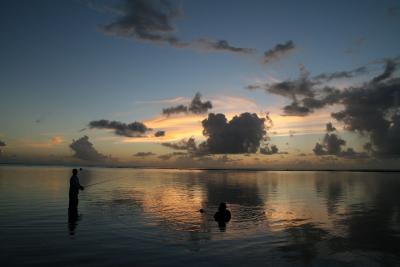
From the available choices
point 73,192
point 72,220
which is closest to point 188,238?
point 72,220

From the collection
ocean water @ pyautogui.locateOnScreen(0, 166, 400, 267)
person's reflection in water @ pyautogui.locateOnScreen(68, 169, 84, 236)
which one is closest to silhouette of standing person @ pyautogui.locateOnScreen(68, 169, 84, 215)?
person's reflection in water @ pyautogui.locateOnScreen(68, 169, 84, 236)

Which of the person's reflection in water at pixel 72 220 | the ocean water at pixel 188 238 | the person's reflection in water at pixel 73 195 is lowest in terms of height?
the ocean water at pixel 188 238

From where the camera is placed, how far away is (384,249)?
2150 cm

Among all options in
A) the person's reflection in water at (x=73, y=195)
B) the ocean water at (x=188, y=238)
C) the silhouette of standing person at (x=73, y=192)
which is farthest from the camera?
the silhouette of standing person at (x=73, y=192)

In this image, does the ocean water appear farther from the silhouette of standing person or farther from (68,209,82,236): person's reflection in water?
the silhouette of standing person

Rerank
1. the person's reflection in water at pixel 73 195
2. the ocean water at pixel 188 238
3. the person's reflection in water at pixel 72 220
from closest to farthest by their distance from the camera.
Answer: the ocean water at pixel 188 238, the person's reflection in water at pixel 72 220, the person's reflection in water at pixel 73 195

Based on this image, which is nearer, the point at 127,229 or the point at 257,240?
the point at 257,240

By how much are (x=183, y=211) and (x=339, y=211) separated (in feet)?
53.1

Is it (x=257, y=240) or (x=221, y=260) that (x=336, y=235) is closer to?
(x=257, y=240)

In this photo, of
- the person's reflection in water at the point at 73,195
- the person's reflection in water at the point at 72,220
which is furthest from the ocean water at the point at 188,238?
the person's reflection in water at the point at 73,195

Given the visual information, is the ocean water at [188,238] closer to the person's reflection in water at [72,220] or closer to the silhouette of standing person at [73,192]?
the person's reflection in water at [72,220]

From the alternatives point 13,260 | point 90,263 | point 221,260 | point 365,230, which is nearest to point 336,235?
point 365,230

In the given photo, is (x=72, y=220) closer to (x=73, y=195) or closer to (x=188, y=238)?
(x=73, y=195)

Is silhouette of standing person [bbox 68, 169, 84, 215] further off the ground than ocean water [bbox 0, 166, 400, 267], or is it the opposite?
silhouette of standing person [bbox 68, 169, 84, 215]
